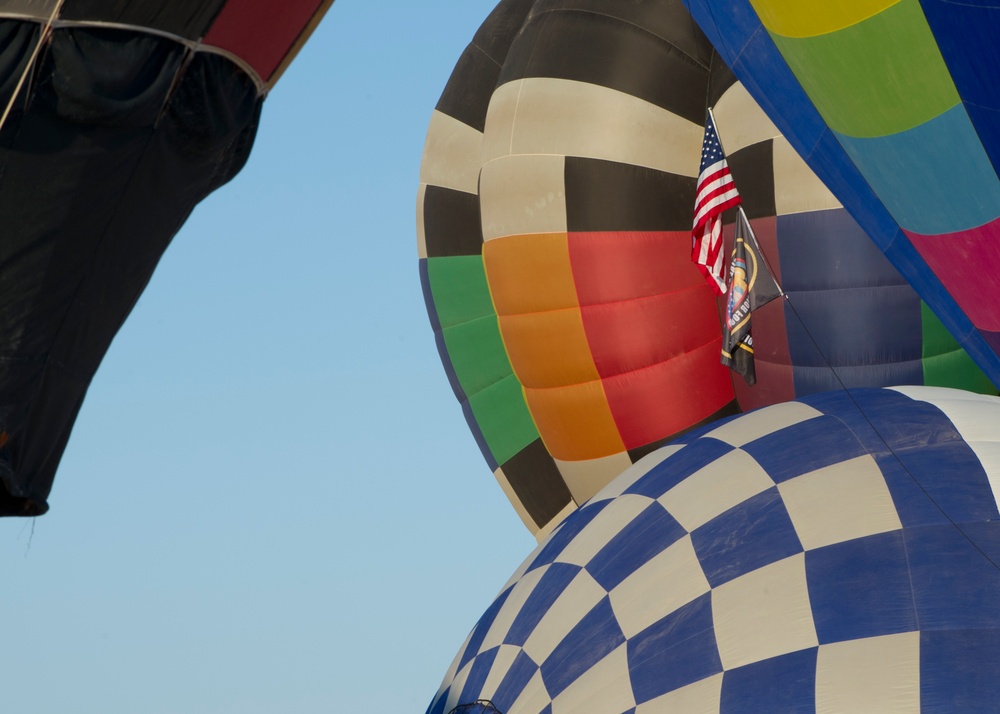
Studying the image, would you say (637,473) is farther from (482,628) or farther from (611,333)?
(611,333)

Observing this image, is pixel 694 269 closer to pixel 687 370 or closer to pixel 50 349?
pixel 687 370

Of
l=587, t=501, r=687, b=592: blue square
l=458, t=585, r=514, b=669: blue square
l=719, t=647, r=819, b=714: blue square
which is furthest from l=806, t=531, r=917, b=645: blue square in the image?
l=458, t=585, r=514, b=669: blue square

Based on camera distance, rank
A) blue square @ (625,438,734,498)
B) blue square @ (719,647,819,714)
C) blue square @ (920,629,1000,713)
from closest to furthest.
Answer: blue square @ (920,629,1000,713) < blue square @ (719,647,819,714) < blue square @ (625,438,734,498)

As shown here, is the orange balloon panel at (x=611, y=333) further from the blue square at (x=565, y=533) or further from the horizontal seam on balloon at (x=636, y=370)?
the blue square at (x=565, y=533)

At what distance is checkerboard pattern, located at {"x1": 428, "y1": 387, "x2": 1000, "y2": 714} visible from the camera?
479cm

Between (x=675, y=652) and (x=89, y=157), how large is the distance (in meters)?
2.65

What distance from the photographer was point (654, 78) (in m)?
8.13

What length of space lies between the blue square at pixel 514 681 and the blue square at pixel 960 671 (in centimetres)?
126

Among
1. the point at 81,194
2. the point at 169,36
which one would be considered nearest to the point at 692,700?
the point at 81,194

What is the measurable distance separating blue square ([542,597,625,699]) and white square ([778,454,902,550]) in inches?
26.2

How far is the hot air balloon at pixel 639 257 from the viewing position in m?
7.43

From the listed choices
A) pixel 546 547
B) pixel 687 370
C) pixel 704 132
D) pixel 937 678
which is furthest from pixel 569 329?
pixel 937 678

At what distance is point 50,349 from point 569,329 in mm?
3214

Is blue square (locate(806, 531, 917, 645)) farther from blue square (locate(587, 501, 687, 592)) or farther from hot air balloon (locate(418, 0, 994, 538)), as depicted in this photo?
hot air balloon (locate(418, 0, 994, 538))
